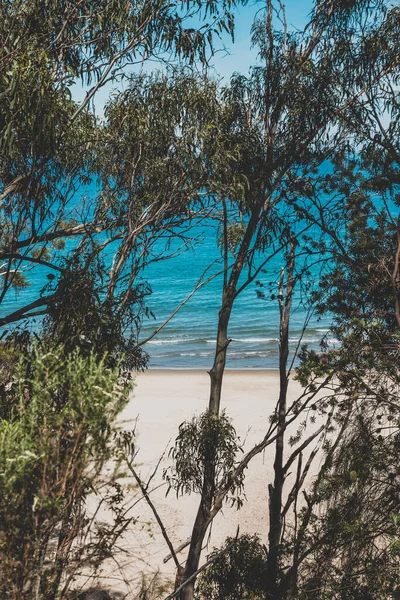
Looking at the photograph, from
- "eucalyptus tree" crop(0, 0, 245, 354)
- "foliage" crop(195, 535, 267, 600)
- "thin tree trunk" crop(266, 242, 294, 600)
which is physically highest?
"eucalyptus tree" crop(0, 0, 245, 354)

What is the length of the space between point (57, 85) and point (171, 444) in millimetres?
9554

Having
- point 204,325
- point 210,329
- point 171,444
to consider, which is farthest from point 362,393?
point 204,325

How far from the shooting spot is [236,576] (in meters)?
9.18

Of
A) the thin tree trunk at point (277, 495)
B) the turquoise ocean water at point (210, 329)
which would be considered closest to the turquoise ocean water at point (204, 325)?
the turquoise ocean water at point (210, 329)

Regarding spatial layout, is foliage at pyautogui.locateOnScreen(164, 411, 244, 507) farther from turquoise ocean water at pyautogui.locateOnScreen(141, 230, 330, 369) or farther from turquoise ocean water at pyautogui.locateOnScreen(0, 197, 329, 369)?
turquoise ocean water at pyautogui.locateOnScreen(141, 230, 330, 369)

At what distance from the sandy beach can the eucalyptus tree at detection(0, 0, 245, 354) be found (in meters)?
3.09

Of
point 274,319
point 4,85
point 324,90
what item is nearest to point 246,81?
point 324,90

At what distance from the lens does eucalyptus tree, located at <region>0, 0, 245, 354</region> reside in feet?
24.0

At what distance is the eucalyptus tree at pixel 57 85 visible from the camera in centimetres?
730

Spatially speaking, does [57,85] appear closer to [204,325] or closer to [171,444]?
[171,444]

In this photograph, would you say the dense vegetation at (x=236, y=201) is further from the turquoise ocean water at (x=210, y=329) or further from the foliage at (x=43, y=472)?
the turquoise ocean water at (x=210, y=329)

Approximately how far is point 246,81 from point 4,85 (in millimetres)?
3665

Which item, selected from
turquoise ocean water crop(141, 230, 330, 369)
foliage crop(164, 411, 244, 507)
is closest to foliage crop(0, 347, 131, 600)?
foliage crop(164, 411, 244, 507)

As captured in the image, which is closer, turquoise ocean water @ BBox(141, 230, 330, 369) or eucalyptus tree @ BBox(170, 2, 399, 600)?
eucalyptus tree @ BBox(170, 2, 399, 600)
